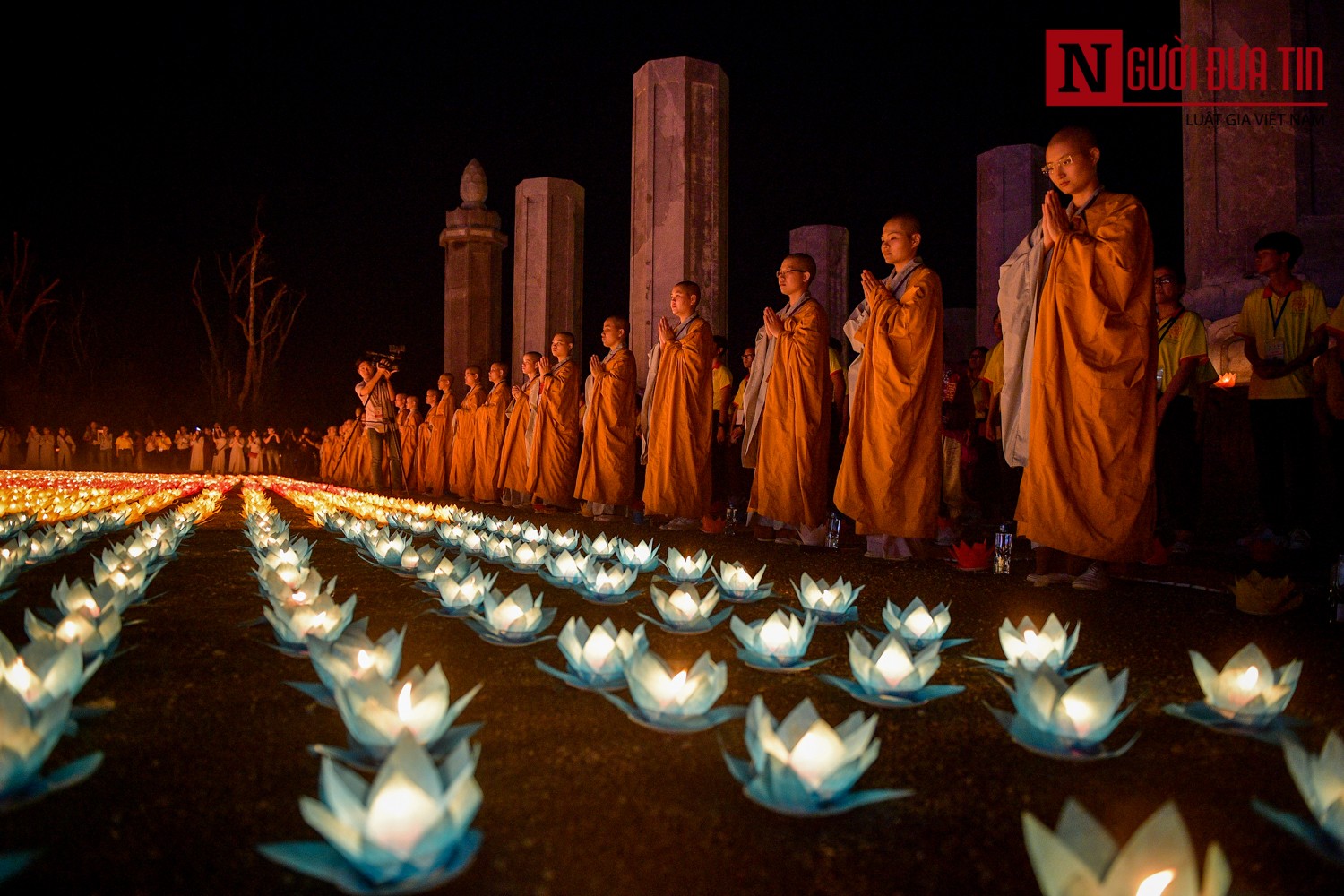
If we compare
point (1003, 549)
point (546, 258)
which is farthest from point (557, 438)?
point (1003, 549)

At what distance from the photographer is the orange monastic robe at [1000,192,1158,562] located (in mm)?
3139

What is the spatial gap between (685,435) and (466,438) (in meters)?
5.51

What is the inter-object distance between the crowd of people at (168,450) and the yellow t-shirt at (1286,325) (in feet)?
72.1

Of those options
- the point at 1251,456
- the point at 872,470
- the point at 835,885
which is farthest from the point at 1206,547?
the point at 835,885

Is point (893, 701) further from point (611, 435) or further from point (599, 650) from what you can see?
point (611, 435)

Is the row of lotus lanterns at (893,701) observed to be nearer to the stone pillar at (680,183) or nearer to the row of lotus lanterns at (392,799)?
the row of lotus lanterns at (392,799)

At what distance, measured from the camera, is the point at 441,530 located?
414cm

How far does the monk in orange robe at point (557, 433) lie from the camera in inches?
334

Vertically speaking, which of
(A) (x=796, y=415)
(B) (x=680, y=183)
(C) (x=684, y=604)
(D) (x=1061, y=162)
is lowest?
(C) (x=684, y=604)

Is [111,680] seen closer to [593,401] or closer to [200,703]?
[200,703]

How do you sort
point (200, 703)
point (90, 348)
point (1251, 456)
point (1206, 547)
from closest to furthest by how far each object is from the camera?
point (200, 703) < point (1206, 547) < point (1251, 456) < point (90, 348)

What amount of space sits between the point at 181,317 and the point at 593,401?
30.6 m

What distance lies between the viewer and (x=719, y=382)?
750 cm

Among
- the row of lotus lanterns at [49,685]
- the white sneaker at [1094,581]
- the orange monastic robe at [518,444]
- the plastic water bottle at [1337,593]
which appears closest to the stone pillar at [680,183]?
the orange monastic robe at [518,444]
